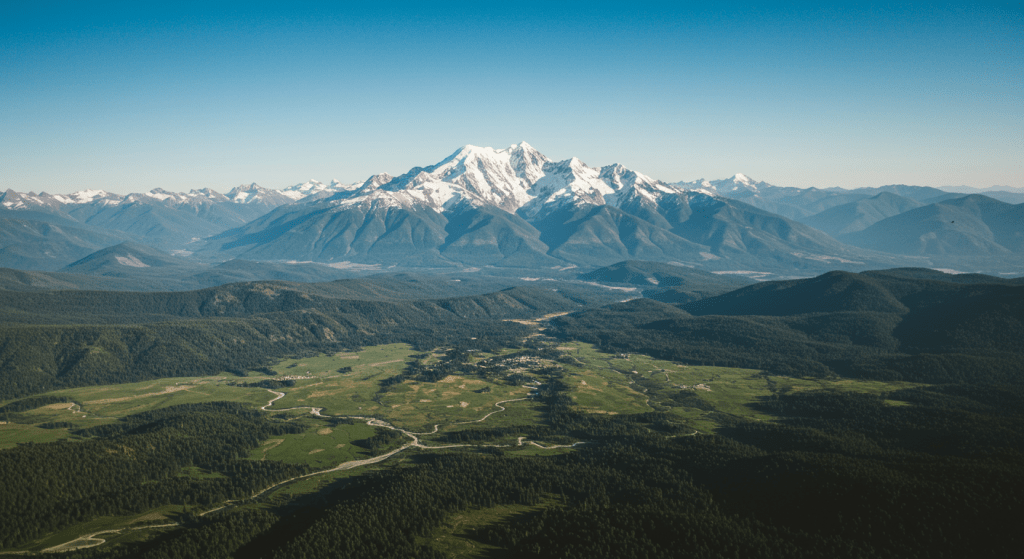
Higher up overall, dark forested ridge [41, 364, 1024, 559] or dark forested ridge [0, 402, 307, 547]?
dark forested ridge [41, 364, 1024, 559]

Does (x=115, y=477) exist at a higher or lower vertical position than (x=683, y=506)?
lower

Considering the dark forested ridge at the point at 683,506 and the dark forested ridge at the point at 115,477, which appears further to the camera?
the dark forested ridge at the point at 115,477

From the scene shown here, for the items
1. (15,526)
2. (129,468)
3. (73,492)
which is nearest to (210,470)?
(129,468)

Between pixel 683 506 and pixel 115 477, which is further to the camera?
pixel 115 477

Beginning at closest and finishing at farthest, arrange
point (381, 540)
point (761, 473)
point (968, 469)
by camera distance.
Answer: point (381, 540)
point (968, 469)
point (761, 473)

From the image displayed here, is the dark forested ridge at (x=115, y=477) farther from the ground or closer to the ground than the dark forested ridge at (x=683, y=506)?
closer to the ground

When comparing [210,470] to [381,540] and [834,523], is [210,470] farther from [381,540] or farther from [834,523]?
[834,523]

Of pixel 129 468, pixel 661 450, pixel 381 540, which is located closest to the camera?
pixel 381 540

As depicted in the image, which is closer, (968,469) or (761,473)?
(968,469)

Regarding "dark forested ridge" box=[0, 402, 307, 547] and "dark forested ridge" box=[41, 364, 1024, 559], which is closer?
"dark forested ridge" box=[41, 364, 1024, 559]

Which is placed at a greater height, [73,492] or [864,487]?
[864,487]
